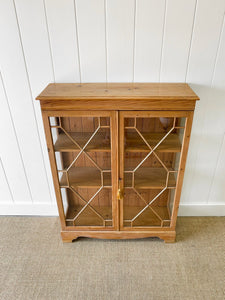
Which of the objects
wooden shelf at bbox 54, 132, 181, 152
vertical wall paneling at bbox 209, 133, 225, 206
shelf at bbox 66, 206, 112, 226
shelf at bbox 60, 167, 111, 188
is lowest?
shelf at bbox 66, 206, 112, 226

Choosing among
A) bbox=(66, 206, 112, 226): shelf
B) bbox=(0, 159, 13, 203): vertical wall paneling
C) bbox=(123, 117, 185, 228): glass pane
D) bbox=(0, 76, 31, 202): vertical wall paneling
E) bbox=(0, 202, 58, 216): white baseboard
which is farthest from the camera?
bbox=(0, 202, 58, 216): white baseboard

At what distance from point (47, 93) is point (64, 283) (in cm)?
117

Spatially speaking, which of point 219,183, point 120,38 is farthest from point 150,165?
point 120,38

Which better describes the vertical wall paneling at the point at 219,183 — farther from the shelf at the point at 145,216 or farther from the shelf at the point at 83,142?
the shelf at the point at 83,142

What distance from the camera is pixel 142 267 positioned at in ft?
5.16

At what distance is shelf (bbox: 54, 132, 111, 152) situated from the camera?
4.53ft

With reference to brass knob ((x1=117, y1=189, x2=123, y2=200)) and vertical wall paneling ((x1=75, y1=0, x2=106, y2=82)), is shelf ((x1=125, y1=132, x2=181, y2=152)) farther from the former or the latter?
vertical wall paneling ((x1=75, y1=0, x2=106, y2=82))

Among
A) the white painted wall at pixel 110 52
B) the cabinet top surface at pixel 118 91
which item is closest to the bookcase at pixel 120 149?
the cabinet top surface at pixel 118 91

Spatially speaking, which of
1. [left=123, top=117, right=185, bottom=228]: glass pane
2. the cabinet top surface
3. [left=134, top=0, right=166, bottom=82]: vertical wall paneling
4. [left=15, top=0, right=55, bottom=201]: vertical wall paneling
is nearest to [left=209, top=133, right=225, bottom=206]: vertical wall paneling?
[left=123, top=117, right=185, bottom=228]: glass pane

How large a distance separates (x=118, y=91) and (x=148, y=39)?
1.15ft

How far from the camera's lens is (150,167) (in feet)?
5.06

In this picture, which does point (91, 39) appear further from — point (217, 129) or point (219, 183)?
point (219, 183)

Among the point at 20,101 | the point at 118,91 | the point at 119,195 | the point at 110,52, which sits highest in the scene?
the point at 110,52

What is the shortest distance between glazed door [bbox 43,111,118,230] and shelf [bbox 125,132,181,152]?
0.31ft
